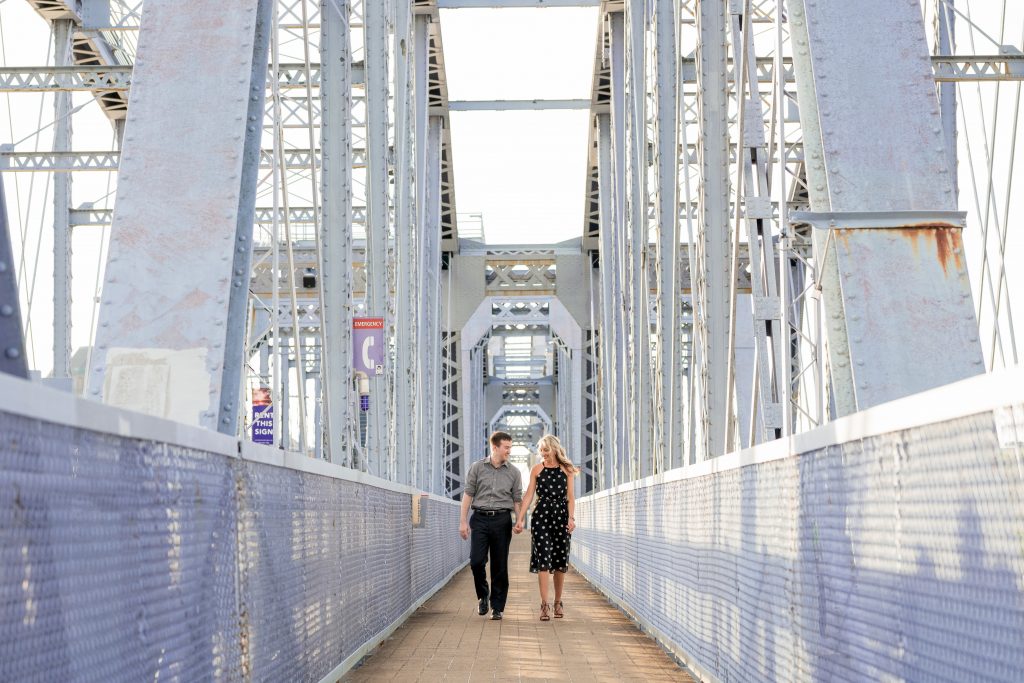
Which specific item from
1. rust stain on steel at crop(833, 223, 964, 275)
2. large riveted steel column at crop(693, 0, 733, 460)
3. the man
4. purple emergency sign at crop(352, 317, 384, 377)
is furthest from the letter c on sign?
rust stain on steel at crop(833, 223, 964, 275)

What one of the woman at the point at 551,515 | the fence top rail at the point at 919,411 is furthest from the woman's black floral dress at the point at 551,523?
the fence top rail at the point at 919,411

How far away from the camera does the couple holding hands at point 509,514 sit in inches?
440

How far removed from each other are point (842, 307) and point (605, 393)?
2048 cm

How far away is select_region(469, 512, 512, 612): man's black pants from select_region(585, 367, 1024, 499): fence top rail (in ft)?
20.4

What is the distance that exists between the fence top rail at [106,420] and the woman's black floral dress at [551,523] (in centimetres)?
625

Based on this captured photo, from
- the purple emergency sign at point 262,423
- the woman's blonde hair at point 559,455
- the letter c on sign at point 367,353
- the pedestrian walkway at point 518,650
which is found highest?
the purple emergency sign at point 262,423

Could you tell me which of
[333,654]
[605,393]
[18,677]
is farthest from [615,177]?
[18,677]

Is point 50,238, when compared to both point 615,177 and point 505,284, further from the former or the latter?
point 505,284

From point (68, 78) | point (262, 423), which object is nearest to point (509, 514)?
point (68, 78)

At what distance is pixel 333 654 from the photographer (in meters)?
6.71

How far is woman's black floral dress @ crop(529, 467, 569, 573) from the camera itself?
11.2 m

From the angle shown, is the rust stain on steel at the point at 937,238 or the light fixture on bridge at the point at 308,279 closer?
the rust stain on steel at the point at 937,238

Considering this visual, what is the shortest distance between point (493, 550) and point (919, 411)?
27.6 ft

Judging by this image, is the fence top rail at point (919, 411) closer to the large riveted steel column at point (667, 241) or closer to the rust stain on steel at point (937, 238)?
the rust stain on steel at point (937, 238)
